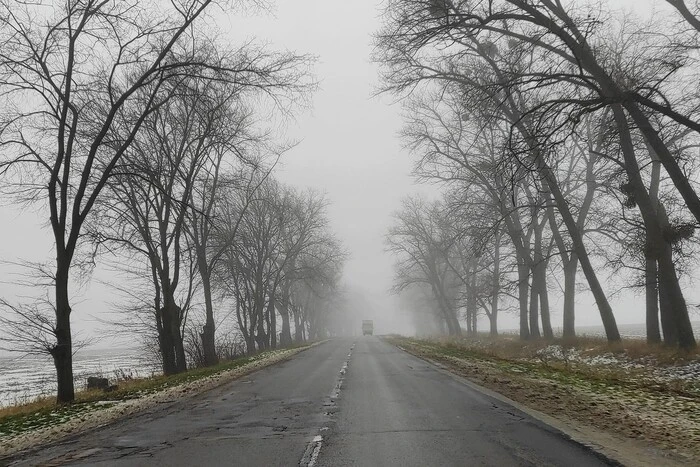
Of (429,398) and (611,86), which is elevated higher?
(611,86)

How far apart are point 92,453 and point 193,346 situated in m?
22.1

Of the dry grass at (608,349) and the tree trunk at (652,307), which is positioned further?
the tree trunk at (652,307)

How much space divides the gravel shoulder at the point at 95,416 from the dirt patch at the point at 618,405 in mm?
7313

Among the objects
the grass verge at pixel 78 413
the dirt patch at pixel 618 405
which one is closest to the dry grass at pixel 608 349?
the dirt patch at pixel 618 405

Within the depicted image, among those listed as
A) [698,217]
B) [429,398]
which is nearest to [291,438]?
[429,398]

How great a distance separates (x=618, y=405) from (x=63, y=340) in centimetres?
1226

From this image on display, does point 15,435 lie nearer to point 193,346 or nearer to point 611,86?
point 611,86

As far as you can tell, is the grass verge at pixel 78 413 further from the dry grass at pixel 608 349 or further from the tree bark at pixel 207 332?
the dry grass at pixel 608 349

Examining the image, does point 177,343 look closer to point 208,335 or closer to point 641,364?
point 208,335

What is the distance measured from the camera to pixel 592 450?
18.9 ft

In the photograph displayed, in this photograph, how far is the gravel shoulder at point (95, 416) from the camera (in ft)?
25.4

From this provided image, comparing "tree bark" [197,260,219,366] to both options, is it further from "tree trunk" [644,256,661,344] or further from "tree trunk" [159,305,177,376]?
"tree trunk" [644,256,661,344]

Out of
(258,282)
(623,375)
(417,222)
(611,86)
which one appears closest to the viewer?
(611,86)

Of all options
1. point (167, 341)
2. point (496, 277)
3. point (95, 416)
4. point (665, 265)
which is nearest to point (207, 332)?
point (167, 341)
